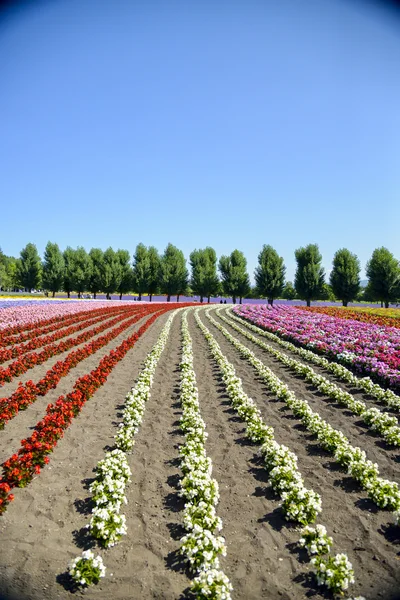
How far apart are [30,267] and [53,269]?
21.3 ft

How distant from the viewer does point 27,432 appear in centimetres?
827

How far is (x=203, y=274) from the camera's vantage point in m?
81.1

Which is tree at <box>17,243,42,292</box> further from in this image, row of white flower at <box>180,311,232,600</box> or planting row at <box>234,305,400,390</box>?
row of white flower at <box>180,311,232,600</box>

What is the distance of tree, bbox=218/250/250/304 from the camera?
8094cm

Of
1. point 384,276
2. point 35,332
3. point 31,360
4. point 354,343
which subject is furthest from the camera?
point 384,276

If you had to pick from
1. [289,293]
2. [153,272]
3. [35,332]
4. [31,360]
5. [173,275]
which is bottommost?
[31,360]

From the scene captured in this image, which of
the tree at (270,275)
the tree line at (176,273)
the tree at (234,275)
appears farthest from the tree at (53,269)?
the tree at (270,275)

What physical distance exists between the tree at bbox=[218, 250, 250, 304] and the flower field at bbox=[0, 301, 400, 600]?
68.5 meters

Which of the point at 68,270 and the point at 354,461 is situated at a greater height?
the point at 68,270

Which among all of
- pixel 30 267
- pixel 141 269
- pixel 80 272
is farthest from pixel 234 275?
pixel 30 267

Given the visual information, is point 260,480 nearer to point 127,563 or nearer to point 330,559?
point 330,559

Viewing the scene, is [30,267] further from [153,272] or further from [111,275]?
[153,272]

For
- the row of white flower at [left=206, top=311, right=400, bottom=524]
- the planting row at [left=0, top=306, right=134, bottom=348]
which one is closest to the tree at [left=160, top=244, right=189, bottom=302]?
the planting row at [left=0, top=306, right=134, bottom=348]

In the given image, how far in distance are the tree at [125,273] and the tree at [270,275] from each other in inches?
1246
